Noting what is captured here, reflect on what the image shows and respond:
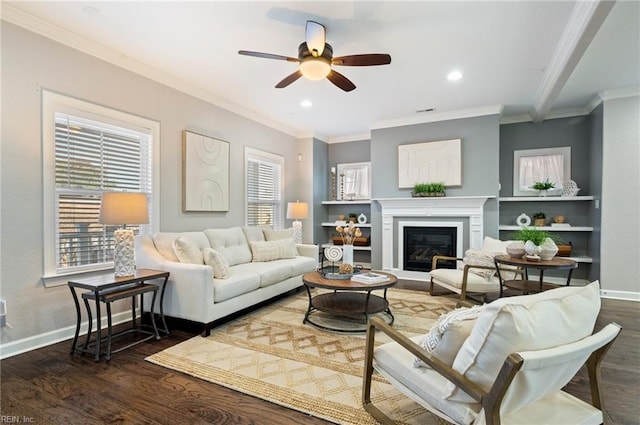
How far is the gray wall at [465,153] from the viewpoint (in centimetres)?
523

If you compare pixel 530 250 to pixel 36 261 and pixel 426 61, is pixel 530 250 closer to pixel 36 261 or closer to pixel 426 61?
pixel 426 61

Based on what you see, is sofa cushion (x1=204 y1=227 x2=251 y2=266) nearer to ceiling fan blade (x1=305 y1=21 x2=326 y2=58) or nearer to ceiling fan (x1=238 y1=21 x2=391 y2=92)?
ceiling fan (x1=238 y1=21 x2=391 y2=92)

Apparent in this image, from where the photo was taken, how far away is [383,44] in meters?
3.21

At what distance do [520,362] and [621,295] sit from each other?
4.98m

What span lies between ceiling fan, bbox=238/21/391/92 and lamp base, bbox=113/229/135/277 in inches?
77.6

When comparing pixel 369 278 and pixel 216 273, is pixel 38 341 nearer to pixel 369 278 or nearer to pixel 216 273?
pixel 216 273

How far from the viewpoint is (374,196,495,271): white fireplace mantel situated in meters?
5.25

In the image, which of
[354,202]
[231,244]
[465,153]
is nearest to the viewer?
[231,244]

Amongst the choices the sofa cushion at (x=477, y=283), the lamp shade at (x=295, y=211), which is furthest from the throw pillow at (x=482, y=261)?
the lamp shade at (x=295, y=211)

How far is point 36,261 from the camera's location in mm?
2846

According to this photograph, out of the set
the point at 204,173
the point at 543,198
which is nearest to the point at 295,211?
the point at 204,173

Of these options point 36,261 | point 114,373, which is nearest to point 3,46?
point 36,261

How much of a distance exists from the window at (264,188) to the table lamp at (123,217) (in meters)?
2.56

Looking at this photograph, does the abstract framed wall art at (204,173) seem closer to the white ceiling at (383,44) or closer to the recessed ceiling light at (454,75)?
the white ceiling at (383,44)
